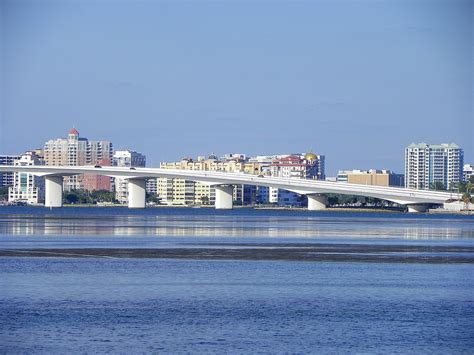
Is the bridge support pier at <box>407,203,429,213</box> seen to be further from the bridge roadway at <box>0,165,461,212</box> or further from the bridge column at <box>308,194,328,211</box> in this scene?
the bridge column at <box>308,194,328,211</box>

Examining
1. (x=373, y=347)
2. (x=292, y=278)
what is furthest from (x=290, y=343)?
A: (x=292, y=278)

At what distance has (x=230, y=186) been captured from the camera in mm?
149375

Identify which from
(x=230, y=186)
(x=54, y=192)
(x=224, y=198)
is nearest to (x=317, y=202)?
(x=230, y=186)

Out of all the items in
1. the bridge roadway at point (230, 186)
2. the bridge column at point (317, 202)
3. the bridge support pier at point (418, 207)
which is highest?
the bridge roadway at point (230, 186)

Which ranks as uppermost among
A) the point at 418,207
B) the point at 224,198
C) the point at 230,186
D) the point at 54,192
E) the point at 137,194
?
the point at 230,186

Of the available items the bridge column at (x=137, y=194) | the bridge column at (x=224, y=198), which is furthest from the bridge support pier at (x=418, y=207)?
the bridge column at (x=137, y=194)

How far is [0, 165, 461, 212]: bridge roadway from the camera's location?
132875 mm

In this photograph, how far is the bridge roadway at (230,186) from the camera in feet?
436

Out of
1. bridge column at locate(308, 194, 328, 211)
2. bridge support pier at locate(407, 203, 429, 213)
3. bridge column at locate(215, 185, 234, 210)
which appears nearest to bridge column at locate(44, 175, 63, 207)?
bridge column at locate(215, 185, 234, 210)

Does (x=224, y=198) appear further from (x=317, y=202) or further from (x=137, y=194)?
(x=317, y=202)

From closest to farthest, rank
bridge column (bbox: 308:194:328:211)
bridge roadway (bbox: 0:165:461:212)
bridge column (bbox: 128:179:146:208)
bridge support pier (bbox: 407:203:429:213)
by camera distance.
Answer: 1. bridge roadway (bbox: 0:165:461:212)
2. bridge support pier (bbox: 407:203:429:213)
3. bridge column (bbox: 308:194:328:211)
4. bridge column (bbox: 128:179:146:208)

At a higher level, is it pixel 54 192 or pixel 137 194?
pixel 54 192

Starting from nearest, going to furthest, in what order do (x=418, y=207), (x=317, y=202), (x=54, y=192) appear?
(x=418, y=207) < (x=317, y=202) < (x=54, y=192)

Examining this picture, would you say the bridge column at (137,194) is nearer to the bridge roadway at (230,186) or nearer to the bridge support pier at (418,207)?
the bridge roadway at (230,186)
